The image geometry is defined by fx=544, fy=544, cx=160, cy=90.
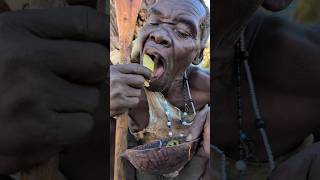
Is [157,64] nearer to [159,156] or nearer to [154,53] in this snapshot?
[154,53]

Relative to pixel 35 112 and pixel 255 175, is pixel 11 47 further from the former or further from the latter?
pixel 255 175

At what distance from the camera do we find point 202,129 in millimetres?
862

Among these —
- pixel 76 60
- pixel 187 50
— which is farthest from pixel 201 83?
pixel 76 60

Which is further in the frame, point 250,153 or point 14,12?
point 250,153

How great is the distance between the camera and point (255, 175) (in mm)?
1034

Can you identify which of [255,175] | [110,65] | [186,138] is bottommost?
[255,175]

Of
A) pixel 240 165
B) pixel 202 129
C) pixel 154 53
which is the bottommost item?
pixel 240 165

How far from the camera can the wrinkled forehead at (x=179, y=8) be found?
85 cm

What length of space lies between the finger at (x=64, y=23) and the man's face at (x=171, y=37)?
9 centimetres

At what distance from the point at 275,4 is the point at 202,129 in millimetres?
312

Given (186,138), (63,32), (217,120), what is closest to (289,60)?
(217,120)

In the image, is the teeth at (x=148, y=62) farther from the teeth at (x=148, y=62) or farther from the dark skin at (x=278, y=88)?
the dark skin at (x=278, y=88)

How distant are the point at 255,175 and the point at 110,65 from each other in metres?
0.38

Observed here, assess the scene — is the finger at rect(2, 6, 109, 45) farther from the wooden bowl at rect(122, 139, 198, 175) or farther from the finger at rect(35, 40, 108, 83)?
the wooden bowl at rect(122, 139, 198, 175)
